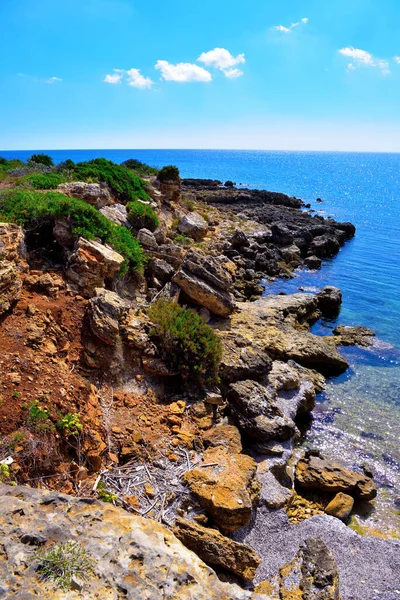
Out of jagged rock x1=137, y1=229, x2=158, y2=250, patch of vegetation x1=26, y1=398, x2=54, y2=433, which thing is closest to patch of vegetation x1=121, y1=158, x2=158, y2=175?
jagged rock x1=137, y1=229, x2=158, y2=250

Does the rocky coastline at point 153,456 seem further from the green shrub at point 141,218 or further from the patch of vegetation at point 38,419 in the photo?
the green shrub at point 141,218

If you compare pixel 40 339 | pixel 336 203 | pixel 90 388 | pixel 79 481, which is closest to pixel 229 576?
pixel 79 481

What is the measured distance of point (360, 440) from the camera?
13.4m

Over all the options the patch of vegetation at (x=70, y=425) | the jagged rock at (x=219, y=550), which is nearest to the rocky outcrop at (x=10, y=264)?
the patch of vegetation at (x=70, y=425)

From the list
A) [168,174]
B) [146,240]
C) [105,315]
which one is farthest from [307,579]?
[168,174]

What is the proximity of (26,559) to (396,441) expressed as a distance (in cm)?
1285

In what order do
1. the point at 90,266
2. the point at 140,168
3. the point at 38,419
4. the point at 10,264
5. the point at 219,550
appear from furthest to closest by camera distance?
1. the point at 140,168
2. the point at 90,266
3. the point at 10,264
4. the point at 38,419
5. the point at 219,550

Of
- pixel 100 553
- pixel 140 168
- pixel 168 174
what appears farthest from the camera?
pixel 140 168

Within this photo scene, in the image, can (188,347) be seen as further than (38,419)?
Yes

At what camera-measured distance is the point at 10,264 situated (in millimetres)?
10117

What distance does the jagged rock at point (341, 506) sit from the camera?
10.0 metres

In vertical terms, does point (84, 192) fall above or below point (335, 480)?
above

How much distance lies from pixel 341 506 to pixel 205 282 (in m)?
9.19

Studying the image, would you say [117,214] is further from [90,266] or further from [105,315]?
[105,315]
